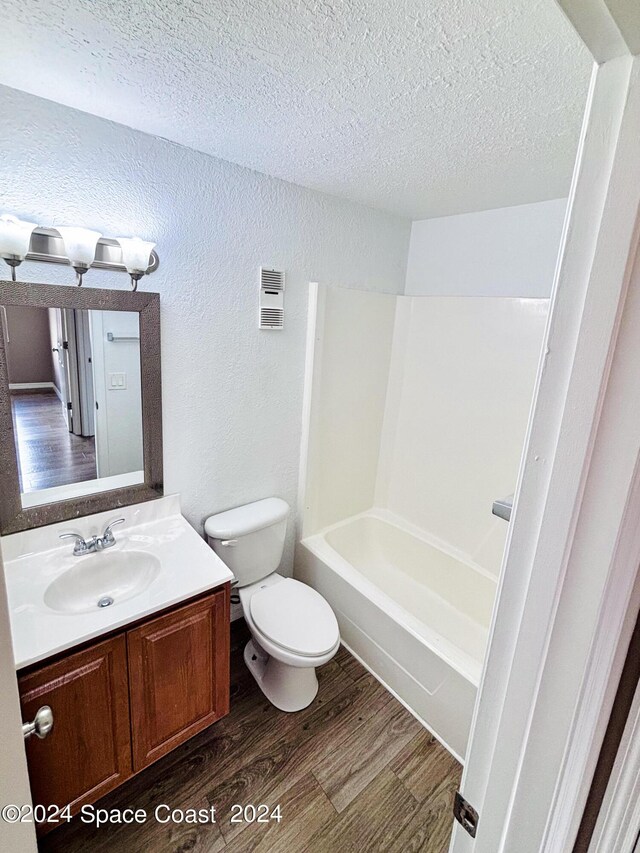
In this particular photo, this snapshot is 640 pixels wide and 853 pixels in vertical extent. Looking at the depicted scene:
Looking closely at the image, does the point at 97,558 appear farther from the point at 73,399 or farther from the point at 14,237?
the point at 14,237

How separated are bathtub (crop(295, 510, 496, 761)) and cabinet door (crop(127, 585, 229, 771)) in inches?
30.3

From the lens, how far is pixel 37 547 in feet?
5.08

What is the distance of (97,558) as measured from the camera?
158 cm

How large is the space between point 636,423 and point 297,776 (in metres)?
1.85

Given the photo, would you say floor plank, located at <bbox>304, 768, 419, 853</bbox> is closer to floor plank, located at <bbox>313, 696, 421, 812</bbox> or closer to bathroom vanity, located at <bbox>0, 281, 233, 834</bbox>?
floor plank, located at <bbox>313, 696, 421, 812</bbox>

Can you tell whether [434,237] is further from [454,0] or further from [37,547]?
[37,547]

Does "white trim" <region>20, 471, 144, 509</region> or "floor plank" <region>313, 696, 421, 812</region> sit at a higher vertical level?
"white trim" <region>20, 471, 144, 509</region>

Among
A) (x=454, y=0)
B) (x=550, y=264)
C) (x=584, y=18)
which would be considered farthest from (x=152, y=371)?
(x=550, y=264)

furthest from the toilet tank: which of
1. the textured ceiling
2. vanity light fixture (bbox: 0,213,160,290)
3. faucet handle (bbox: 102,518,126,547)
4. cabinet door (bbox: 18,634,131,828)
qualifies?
the textured ceiling

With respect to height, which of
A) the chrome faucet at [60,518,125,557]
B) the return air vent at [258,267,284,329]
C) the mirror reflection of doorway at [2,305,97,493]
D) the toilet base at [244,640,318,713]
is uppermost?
the return air vent at [258,267,284,329]

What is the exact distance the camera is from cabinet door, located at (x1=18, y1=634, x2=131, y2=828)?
1179 millimetres

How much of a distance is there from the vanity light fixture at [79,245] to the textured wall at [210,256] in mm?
93

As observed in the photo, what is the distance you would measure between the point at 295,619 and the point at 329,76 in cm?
199

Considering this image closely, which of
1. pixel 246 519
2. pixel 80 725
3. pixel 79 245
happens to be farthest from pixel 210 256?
pixel 80 725
